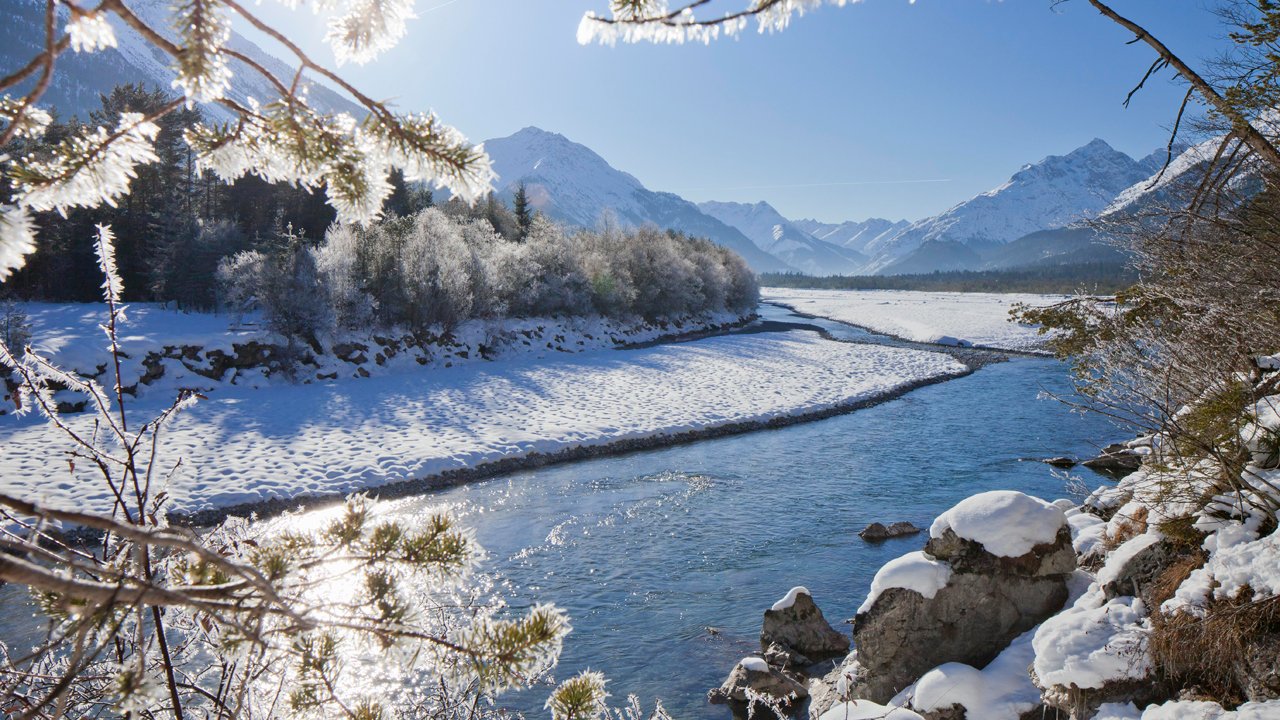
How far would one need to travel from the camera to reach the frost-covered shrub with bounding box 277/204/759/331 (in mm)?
29406

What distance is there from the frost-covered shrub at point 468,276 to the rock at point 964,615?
27590 millimetres

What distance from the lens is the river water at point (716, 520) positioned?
9.27m

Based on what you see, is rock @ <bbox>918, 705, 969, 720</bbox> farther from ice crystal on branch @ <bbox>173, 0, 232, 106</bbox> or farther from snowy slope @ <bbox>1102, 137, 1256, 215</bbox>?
ice crystal on branch @ <bbox>173, 0, 232, 106</bbox>

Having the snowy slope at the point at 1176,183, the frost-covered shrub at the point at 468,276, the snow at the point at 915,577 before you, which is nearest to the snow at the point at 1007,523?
the snow at the point at 915,577

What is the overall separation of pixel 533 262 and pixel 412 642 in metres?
41.3

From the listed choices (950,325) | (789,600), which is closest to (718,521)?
(789,600)

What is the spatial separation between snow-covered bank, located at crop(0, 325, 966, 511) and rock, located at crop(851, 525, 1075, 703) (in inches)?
472

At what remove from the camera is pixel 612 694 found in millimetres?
7918

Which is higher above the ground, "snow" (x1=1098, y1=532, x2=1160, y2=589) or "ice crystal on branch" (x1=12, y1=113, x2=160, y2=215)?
"ice crystal on branch" (x1=12, y1=113, x2=160, y2=215)

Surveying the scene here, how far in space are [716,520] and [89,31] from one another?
13617 mm

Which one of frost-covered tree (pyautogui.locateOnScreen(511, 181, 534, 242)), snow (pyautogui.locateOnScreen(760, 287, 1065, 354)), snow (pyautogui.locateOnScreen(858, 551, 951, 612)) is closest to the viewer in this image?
snow (pyautogui.locateOnScreen(858, 551, 951, 612))

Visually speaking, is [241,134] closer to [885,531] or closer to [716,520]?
[885,531]

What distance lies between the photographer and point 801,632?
8.76 m

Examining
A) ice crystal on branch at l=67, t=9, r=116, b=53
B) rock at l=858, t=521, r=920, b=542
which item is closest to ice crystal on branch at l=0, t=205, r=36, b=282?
ice crystal on branch at l=67, t=9, r=116, b=53
